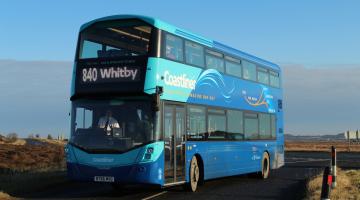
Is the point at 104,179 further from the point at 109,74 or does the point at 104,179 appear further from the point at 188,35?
the point at 188,35

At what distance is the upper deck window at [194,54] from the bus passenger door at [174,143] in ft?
5.71

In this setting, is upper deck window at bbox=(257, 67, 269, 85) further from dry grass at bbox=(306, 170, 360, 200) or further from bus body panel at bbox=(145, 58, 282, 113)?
dry grass at bbox=(306, 170, 360, 200)

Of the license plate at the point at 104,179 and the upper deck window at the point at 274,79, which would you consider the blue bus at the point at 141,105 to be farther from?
the upper deck window at the point at 274,79

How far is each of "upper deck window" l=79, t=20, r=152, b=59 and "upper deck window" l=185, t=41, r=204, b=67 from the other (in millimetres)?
2143

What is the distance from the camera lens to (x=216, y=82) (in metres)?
18.5

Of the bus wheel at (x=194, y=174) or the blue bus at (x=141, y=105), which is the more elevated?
the blue bus at (x=141, y=105)

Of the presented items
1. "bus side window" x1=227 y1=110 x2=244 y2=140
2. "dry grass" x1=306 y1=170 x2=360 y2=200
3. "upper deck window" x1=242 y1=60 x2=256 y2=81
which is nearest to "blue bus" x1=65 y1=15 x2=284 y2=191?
"bus side window" x1=227 y1=110 x2=244 y2=140

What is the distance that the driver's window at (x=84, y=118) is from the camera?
14609 millimetres

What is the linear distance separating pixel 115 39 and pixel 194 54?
294 centimetres

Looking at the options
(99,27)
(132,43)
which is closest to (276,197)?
(132,43)

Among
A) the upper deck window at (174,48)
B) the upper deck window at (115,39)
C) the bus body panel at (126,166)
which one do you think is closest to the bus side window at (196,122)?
the upper deck window at (174,48)

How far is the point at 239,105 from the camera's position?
20.3m

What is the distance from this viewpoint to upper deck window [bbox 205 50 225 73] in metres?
18.1

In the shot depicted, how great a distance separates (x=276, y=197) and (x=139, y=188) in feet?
15.6
